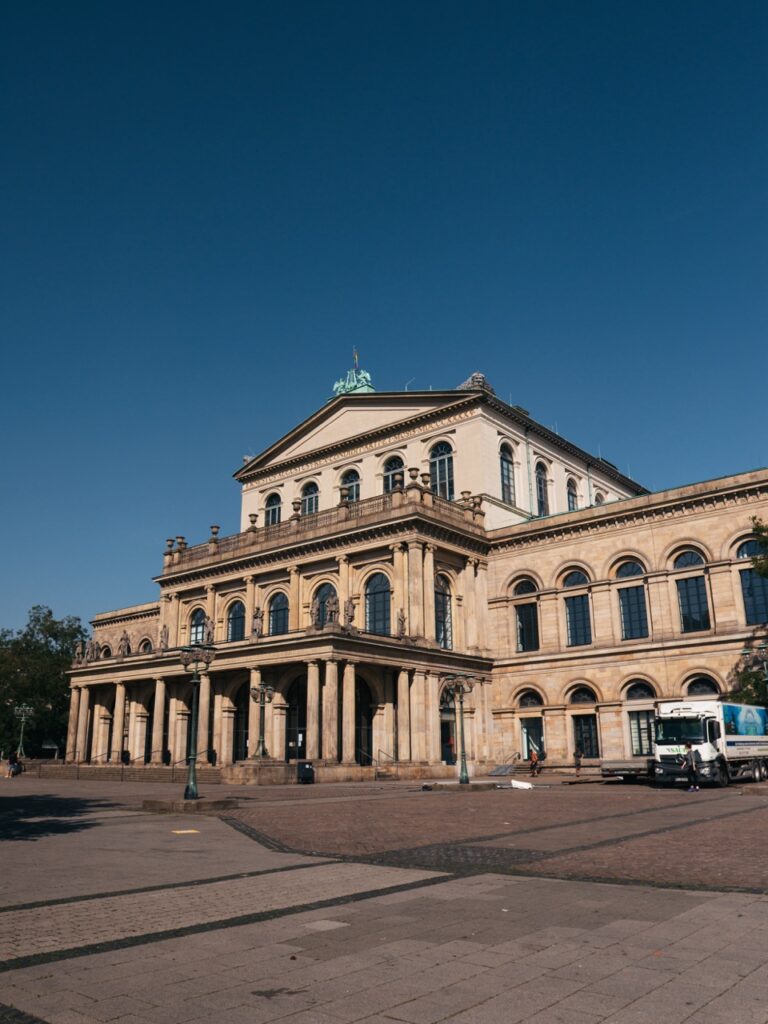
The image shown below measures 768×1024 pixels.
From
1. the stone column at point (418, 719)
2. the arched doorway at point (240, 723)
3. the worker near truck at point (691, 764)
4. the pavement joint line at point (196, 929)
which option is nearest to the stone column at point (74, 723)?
the arched doorway at point (240, 723)

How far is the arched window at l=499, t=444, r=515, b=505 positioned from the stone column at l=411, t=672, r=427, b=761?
46.7ft

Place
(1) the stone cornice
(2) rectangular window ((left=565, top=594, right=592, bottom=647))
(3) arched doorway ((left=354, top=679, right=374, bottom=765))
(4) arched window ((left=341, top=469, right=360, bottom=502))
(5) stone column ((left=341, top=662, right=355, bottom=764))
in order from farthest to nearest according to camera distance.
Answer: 1. (4) arched window ((left=341, top=469, right=360, bottom=502))
2. (2) rectangular window ((left=565, top=594, right=592, bottom=647))
3. (3) arched doorway ((left=354, top=679, right=374, bottom=765))
4. (1) the stone cornice
5. (5) stone column ((left=341, top=662, right=355, bottom=764))

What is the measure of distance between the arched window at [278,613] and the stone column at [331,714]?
1195cm

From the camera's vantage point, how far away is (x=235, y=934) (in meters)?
7.41

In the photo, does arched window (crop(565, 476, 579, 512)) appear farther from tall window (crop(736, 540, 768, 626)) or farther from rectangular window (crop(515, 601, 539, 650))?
tall window (crop(736, 540, 768, 626))

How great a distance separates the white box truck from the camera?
30.4 metres

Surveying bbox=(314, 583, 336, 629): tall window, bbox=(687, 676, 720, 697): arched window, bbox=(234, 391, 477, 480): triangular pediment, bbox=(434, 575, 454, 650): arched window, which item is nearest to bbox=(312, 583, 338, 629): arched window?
bbox=(314, 583, 336, 629): tall window

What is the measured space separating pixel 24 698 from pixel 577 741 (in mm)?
49400

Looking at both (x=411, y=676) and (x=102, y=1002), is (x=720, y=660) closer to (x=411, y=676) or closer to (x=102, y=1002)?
(x=411, y=676)

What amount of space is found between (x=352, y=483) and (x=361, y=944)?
50300 millimetres

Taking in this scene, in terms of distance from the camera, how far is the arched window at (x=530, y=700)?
4662 centimetres

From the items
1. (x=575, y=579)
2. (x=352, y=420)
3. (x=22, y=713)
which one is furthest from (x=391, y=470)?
(x=22, y=713)

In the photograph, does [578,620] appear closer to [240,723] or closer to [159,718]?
[240,723]

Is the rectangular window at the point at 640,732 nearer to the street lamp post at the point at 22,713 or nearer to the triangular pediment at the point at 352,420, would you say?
the triangular pediment at the point at 352,420
